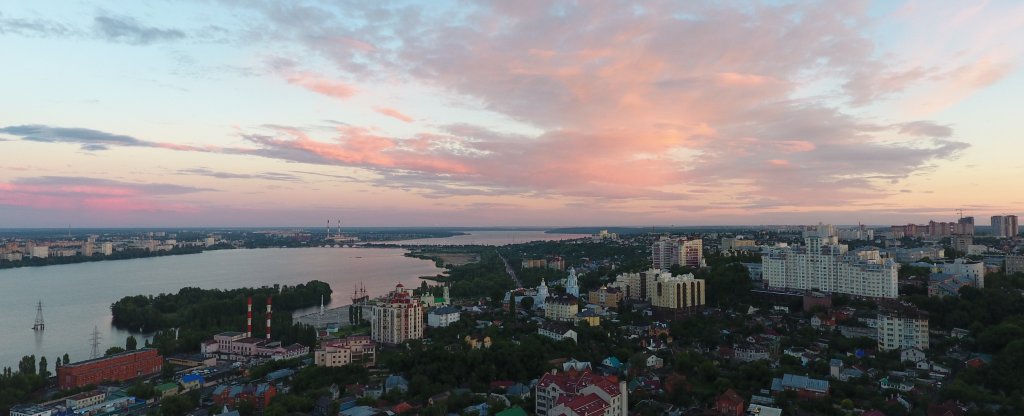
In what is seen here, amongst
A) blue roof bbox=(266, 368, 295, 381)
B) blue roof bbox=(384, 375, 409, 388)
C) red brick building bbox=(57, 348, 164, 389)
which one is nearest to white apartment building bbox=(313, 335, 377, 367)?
blue roof bbox=(266, 368, 295, 381)

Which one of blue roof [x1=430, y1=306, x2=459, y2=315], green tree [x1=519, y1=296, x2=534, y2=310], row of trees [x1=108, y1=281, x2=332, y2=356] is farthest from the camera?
green tree [x1=519, y1=296, x2=534, y2=310]

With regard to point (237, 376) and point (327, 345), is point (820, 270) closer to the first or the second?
point (327, 345)

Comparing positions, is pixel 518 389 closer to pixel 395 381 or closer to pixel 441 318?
pixel 395 381

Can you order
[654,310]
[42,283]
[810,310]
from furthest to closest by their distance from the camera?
[42,283] → [654,310] → [810,310]

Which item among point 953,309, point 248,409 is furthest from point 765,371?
point 248,409

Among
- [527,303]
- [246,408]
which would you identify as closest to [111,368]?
[246,408]

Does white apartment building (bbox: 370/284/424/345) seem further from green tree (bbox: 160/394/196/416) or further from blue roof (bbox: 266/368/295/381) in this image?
green tree (bbox: 160/394/196/416)
